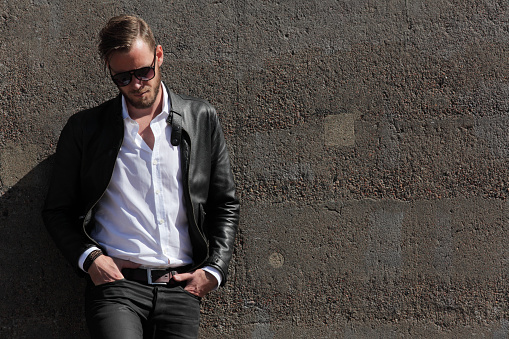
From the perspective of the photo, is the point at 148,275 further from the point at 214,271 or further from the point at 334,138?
the point at 334,138

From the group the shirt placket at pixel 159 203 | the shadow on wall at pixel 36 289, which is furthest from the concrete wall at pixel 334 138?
the shirt placket at pixel 159 203

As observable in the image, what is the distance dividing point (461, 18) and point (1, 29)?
3418 millimetres

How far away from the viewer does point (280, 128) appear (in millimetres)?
3906

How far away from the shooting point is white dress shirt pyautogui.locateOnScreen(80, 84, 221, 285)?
10.4 ft

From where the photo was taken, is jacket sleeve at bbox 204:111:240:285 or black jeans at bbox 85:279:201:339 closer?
black jeans at bbox 85:279:201:339

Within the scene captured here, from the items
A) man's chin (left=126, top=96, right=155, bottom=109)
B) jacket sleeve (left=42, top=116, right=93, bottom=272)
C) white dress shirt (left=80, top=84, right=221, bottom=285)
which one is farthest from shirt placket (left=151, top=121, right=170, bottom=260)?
jacket sleeve (left=42, top=116, right=93, bottom=272)

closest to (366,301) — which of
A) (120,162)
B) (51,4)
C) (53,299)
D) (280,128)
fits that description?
(280,128)

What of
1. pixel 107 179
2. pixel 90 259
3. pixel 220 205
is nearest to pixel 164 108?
pixel 107 179

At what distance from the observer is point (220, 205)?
3.48m

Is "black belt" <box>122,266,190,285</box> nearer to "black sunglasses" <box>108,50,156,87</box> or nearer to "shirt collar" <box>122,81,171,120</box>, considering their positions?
"shirt collar" <box>122,81,171,120</box>

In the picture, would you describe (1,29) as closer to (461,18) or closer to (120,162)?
(120,162)

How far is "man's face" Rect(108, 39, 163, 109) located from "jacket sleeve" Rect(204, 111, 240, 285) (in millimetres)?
506

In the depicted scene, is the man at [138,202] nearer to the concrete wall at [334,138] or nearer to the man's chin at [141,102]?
the man's chin at [141,102]

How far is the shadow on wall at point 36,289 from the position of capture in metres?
3.80
